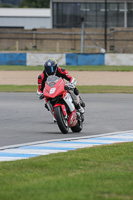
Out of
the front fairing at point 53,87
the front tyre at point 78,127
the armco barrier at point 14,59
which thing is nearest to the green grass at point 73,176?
the front fairing at point 53,87

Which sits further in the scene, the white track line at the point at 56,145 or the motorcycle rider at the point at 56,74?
the motorcycle rider at the point at 56,74

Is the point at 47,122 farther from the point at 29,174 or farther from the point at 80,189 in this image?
the point at 80,189

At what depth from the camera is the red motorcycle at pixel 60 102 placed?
36.2 ft

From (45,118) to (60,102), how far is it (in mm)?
3407

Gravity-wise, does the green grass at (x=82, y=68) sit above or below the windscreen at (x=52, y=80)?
below

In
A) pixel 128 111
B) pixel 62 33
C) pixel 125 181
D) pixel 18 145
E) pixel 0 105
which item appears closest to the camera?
pixel 125 181

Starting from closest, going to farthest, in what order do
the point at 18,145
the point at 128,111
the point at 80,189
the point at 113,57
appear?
the point at 80,189 → the point at 18,145 → the point at 128,111 → the point at 113,57

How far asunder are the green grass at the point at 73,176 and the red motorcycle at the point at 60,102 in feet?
6.07

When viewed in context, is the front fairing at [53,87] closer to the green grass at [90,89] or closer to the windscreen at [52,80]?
the windscreen at [52,80]

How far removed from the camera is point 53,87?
11.1 metres

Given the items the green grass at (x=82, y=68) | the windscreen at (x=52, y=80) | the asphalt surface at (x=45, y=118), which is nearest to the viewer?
the windscreen at (x=52, y=80)

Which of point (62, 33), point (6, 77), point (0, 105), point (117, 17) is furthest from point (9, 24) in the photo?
point (0, 105)

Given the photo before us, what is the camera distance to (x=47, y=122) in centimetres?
1380

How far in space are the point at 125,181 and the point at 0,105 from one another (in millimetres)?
11946
